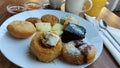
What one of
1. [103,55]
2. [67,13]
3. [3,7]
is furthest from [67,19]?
[3,7]

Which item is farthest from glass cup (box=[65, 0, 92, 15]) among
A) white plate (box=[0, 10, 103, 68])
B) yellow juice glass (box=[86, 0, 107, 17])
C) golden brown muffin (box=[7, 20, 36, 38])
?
golden brown muffin (box=[7, 20, 36, 38])

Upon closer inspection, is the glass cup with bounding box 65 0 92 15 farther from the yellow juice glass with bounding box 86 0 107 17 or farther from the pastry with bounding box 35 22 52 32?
the pastry with bounding box 35 22 52 32

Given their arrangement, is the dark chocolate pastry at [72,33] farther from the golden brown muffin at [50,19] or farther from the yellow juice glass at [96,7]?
the yellow juice glass at [96,7]

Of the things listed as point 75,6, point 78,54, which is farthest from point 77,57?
point 75,6

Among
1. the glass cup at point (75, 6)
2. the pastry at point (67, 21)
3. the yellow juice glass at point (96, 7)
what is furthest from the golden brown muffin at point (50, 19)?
the yellow juice glass at point (96, 7)

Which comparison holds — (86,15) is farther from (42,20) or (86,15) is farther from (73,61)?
(73,61)

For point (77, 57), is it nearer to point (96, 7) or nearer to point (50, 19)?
point (50, 19)

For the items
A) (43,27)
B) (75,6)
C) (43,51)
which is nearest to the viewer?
(43,51)
